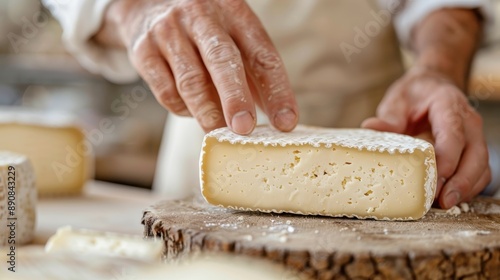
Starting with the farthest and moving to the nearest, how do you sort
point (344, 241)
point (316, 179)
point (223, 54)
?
point (223, 54) → point (316, 179) → point (344, 241)

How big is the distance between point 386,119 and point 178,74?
57 centimetres

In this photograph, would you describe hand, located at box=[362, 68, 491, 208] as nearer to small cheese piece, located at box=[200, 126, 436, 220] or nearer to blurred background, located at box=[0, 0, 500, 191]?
small cheese piece, located at box=[200, 126, 436, 220]

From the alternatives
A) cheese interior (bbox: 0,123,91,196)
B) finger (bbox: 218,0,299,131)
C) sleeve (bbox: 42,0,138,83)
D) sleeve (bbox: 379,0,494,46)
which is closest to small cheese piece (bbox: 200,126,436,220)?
finger (bbox: 218,0,299,131)

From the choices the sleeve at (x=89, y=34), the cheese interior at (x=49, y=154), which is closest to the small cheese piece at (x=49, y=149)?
the cheese interior at (x=49, y=154)

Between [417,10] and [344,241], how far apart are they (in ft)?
4.09

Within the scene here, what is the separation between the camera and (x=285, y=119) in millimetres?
1429

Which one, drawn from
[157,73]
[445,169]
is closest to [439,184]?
[445,169]

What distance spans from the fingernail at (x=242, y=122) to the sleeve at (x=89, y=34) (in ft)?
2.12

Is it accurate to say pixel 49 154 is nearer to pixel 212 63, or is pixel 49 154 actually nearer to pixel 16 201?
pixel 16 201

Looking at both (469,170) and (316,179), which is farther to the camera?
(469,170)

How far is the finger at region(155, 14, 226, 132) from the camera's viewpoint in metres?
1.46

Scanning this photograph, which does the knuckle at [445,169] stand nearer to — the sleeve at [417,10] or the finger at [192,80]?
the finger at [192,80]

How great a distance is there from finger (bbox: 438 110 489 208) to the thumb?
0.17m

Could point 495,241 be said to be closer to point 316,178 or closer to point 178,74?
point 316,178
